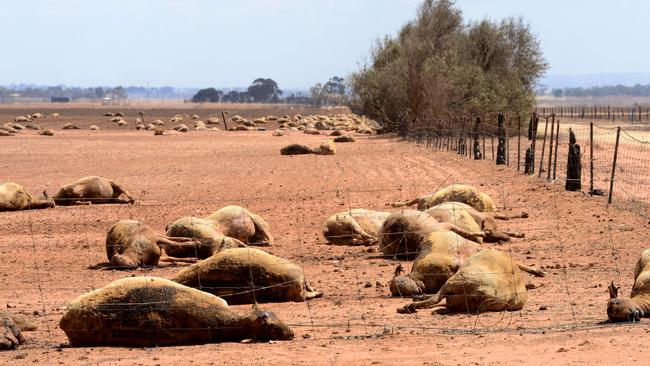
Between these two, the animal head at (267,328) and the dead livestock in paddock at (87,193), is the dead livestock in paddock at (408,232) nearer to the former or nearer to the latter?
the animal head at (267,328)

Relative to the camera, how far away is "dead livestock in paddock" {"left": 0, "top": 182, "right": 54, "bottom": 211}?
21141mm

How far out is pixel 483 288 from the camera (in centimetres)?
1092

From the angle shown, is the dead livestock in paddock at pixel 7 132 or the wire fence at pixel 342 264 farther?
the dead livestock in paddock at pixel 7 132

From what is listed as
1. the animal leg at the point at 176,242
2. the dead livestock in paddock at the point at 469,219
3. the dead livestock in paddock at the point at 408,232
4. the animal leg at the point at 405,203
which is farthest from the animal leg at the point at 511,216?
the animal leg at the point at 176,242

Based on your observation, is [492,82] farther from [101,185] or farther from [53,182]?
[101,185]

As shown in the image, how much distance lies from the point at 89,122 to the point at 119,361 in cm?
7500

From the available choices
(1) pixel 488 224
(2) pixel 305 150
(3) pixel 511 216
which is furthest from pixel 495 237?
(2) pixel 305 150

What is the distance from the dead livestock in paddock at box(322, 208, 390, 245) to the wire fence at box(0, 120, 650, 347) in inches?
5.0

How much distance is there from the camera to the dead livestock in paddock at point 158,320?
383 inches

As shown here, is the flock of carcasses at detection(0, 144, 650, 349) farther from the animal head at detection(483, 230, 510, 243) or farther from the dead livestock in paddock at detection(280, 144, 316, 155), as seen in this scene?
the dead livestock in paddock at detection(280, 144, 316, 155)

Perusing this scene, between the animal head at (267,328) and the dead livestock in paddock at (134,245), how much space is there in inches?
200

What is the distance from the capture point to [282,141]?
5412 cm

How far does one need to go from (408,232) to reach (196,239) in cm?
301

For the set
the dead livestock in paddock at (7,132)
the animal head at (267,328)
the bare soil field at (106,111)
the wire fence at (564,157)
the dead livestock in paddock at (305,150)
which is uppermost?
the animal head at (267,328)
